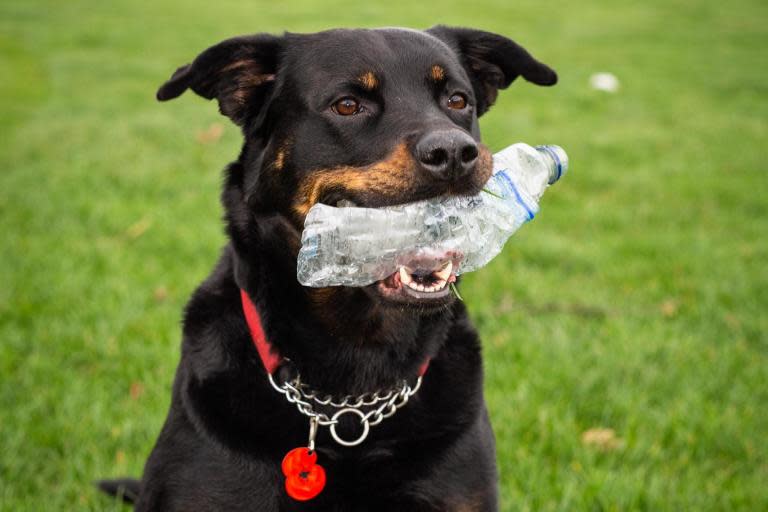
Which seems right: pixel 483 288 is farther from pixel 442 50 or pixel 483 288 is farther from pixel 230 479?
pixel 230 479

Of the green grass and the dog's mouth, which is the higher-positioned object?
the dog's mouth

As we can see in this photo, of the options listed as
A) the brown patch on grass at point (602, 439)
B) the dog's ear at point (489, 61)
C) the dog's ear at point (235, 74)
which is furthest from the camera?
the brown patch on grass at point (602, 439)

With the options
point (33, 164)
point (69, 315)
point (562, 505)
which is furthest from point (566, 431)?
point (33, 164)

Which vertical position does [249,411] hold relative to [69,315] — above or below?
above

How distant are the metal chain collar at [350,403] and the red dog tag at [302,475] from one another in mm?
95

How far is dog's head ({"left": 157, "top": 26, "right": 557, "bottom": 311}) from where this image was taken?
7.61 feet

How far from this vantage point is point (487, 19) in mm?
18125

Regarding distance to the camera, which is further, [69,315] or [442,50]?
[69,315]

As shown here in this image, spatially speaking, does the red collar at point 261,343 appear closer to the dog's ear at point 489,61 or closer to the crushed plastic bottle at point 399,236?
the crushed plastic bottle at point 399,236

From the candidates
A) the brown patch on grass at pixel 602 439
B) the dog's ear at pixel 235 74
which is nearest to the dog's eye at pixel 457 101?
the dog's ear at pixel 235 74

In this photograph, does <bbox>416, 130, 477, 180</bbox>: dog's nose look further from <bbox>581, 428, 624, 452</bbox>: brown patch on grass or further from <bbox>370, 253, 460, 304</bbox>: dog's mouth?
<bbox>581, 428, 624, 452</bbox>: brown patch on grass

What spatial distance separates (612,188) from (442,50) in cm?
479

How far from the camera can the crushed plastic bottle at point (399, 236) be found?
2.28m

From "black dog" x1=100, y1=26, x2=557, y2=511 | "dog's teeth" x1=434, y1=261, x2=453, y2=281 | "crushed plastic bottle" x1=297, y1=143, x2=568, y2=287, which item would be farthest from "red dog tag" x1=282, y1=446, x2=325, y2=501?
"dog's teeth" x1=434, y1=261, x2=453, y2=281
